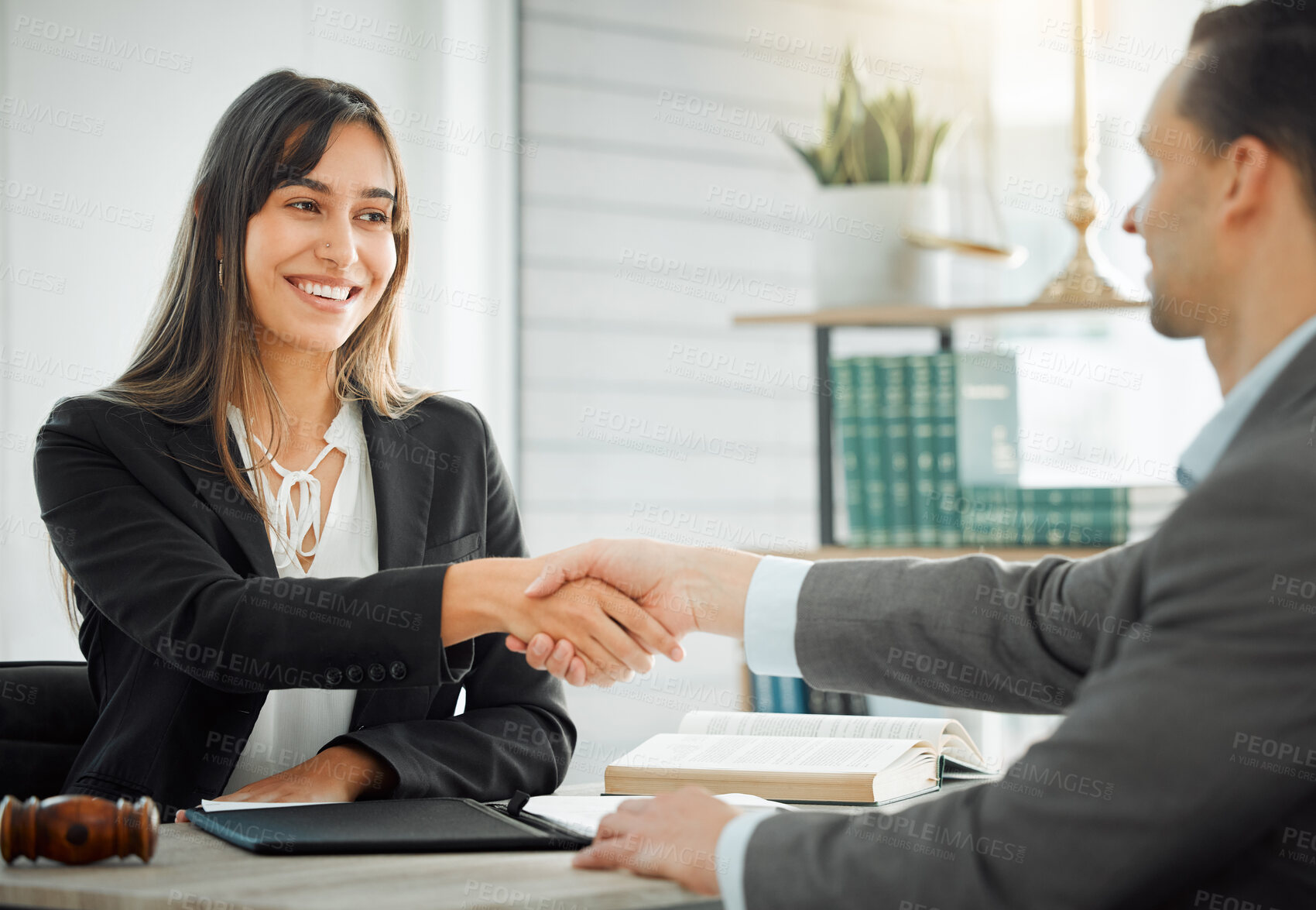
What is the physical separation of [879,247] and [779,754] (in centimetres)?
170

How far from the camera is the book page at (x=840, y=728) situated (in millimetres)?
1583

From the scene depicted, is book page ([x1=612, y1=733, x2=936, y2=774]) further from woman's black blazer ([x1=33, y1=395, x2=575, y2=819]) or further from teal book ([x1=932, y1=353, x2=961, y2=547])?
teal book ([x1=932, y1=353, x2=961, y2=547])

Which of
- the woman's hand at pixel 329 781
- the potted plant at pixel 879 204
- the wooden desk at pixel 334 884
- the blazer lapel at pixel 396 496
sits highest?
the potted plant at pixel 879 204

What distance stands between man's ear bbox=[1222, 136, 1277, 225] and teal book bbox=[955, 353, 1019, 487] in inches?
70.3

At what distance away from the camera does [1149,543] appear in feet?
3.19

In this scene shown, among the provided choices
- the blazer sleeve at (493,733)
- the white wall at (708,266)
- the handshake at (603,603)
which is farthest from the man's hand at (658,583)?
the white wall at (708,266)

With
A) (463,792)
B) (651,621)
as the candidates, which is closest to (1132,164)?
(651,621)

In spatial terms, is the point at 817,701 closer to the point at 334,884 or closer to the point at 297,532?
the point at 297,532

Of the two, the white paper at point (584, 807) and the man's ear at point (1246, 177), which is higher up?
the man's ear at point (1246, 177)

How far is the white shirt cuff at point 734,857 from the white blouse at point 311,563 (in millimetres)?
941

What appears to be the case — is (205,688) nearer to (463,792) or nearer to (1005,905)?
(463,792)

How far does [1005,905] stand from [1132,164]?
3216mm

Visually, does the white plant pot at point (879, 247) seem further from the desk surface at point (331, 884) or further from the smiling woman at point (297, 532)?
the desk surface at point (331, 884)

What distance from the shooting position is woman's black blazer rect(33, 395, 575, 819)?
1491mm
